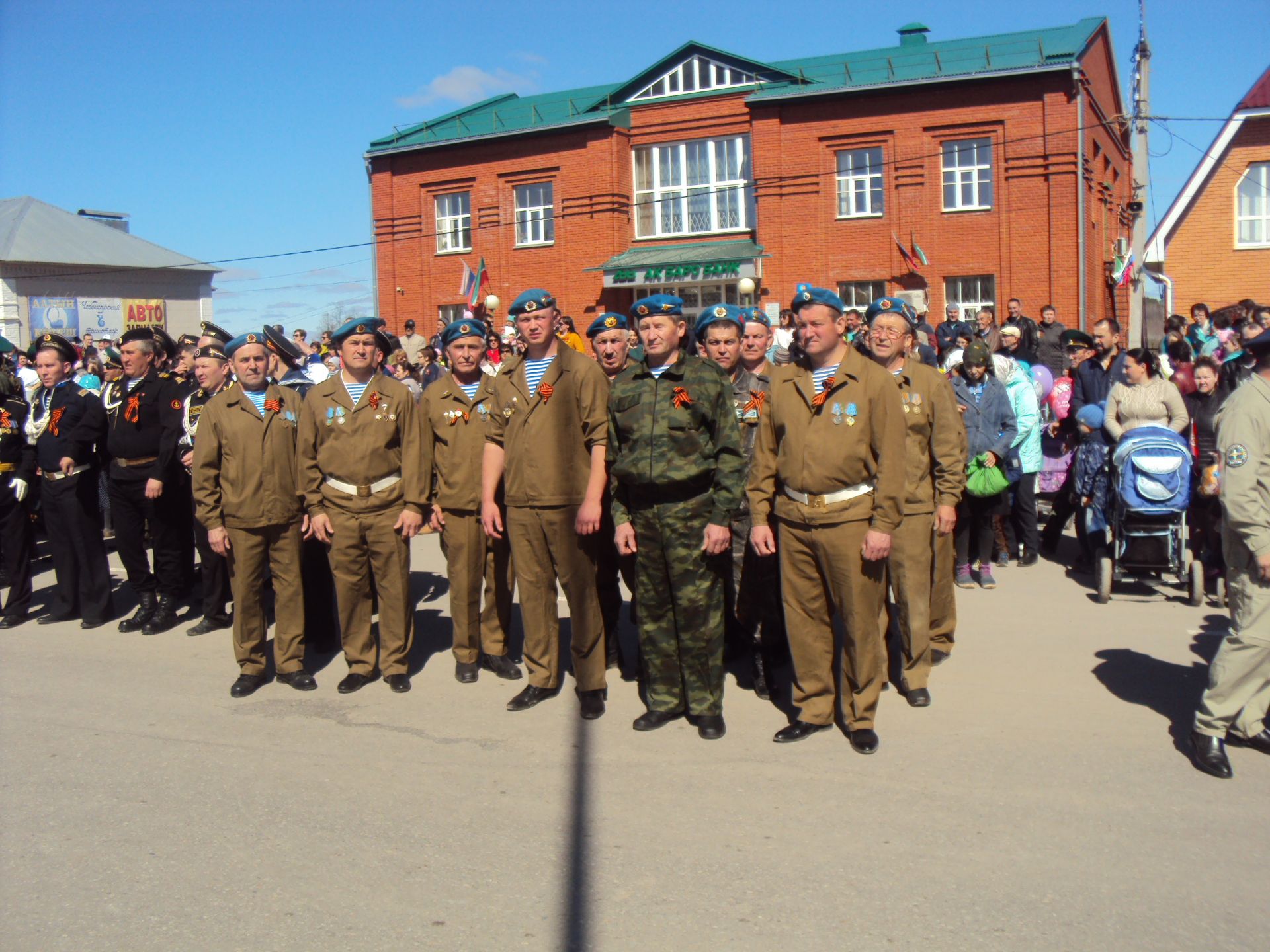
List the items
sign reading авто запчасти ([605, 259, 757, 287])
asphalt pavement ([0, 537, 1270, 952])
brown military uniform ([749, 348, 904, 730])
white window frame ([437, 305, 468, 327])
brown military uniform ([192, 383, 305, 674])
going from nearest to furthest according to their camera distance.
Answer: asphalt pavement ([0, 537, 1270, 952])
brown military uniform ([749, 348, 904, 730])
brown military uniform ([192, 383, 305, 674])
sign reading авто запчасти ([605, 259, 757, 287])
white window frame ([437, 305, 468, 327])

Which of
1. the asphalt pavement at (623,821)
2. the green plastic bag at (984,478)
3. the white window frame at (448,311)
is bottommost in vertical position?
the asphalt pavement at (623,821)

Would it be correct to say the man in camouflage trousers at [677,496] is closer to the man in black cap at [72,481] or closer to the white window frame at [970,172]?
the man in black cap at [72,481]

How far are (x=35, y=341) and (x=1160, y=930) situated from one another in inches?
385

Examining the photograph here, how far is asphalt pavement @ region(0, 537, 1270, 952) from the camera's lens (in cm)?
385

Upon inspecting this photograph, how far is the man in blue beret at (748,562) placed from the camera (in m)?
6.44

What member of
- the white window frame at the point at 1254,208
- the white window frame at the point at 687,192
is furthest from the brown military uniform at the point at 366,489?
the white window frame at the point at 1254,208

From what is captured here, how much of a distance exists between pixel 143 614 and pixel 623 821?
5.72m

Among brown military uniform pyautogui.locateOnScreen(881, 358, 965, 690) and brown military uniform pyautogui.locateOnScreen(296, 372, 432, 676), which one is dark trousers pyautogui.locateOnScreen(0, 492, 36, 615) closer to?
brown military uniform pyautogui.locateOnScreen(296, 372, 432, 676)

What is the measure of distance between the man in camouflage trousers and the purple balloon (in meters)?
6.83

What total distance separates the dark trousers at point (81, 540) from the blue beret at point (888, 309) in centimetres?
634

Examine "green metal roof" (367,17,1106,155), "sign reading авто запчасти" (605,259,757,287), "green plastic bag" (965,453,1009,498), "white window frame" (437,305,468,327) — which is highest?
"green metal roof" (367,17,1106,155)

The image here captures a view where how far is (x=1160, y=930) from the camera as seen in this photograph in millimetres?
3697

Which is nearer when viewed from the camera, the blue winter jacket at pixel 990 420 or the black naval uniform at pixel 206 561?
the black naval uniform at pixel 206 561

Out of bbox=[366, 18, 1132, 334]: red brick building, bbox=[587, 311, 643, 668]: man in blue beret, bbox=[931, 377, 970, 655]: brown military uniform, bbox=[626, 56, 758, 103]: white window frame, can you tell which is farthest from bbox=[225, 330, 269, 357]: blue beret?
bbox=[626, 56, 758, 103]: white window frame
